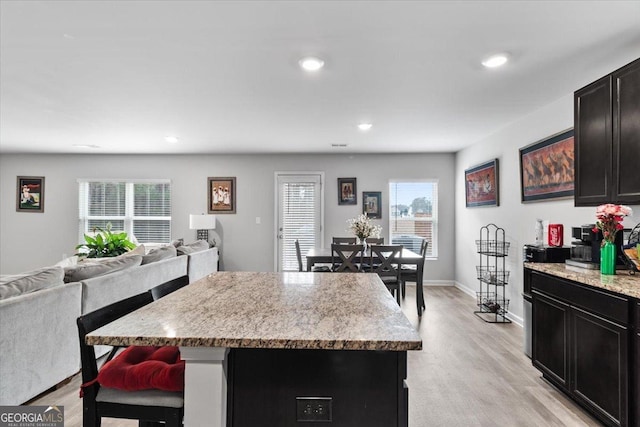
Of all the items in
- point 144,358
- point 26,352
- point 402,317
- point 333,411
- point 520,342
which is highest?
point 402,317

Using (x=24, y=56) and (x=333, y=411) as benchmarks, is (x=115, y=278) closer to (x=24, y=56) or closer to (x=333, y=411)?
(x=24, y=56)

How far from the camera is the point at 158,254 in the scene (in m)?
3.97

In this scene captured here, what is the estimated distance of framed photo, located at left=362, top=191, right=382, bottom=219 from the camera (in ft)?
21.4

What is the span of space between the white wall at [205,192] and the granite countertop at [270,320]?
185 inches

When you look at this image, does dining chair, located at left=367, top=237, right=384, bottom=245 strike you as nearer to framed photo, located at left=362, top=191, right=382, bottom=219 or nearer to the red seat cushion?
framed photo, located at left=362, top=191, right=382, bottom=219

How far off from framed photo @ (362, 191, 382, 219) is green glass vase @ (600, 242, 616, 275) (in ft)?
14.1

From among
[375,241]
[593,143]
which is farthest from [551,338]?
[375,241]

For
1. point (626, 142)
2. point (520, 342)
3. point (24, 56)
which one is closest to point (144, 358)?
point (24, 56)

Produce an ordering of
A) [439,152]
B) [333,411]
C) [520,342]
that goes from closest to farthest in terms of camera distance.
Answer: [333,411] < [520,342] < [439,152]

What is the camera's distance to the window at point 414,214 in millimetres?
6488

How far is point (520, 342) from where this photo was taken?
3537 mm

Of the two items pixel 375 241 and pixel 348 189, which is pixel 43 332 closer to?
pixel 375 241

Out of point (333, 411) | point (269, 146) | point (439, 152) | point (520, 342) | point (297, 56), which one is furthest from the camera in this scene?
point (439, 152)

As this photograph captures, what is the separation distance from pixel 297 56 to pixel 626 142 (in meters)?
2.18
